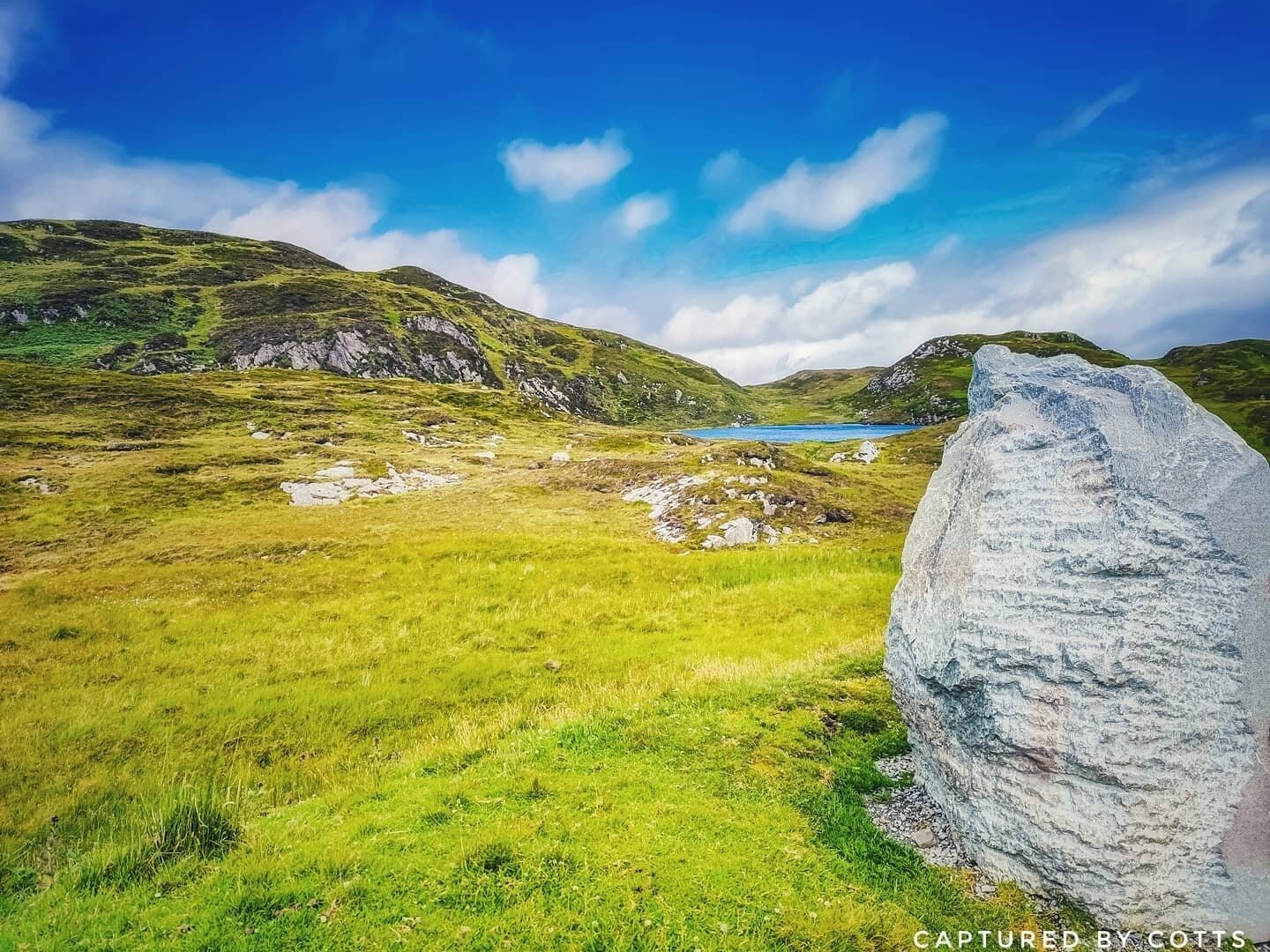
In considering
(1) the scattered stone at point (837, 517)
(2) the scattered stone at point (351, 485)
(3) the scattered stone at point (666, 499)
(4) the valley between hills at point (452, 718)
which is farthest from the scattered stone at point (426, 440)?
(1) the scattered stone at point (837, 517)

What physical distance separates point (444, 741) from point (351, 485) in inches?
1906

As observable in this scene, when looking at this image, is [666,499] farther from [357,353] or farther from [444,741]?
[357,353]

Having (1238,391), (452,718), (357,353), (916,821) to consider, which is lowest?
(452,718)

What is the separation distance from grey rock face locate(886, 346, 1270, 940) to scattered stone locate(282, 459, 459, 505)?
5227cm

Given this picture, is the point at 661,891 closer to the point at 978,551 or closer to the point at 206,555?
the point at 978,551

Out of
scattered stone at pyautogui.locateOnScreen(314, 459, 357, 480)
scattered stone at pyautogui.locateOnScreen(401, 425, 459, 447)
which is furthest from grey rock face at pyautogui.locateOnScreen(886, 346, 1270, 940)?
scattered stone at pyautogui.locateOnScreen(401, 425, 459, 447)

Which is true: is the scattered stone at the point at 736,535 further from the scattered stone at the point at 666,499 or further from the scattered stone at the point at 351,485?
the scattered stone at the point at 351,485

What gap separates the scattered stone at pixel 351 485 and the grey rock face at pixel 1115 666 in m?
52.3

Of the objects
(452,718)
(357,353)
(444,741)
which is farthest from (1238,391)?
(357,353)

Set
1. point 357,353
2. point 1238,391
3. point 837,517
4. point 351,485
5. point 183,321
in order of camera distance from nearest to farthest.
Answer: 1. point 837,517
2. point 351,485
3. point 1238,391
4. point 183,321
5. point 357,353

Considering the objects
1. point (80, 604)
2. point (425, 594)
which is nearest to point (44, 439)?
point (80, 604)

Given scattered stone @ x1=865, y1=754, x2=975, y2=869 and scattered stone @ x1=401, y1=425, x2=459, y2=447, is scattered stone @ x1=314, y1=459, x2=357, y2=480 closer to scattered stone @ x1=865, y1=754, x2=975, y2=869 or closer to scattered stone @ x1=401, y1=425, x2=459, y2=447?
scattered stone @ x1=401, y1=425, x2=459, y2=447

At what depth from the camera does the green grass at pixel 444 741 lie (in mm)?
7602

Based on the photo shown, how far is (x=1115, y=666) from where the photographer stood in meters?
7.89
